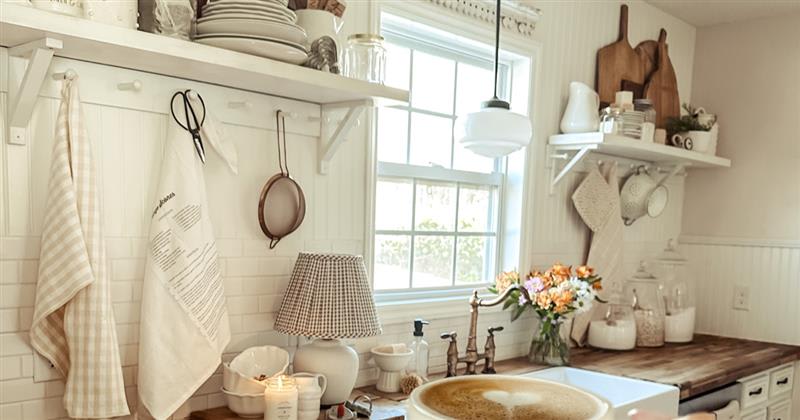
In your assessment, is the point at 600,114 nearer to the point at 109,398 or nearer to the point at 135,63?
the point at 135,63

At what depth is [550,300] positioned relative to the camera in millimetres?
2492

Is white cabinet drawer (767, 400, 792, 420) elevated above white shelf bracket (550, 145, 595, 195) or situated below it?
below

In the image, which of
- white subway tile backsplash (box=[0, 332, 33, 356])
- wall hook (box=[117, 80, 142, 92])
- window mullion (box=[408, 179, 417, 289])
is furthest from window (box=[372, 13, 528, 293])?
white subway tile backsplash (box=[0, 332, 33, 356])

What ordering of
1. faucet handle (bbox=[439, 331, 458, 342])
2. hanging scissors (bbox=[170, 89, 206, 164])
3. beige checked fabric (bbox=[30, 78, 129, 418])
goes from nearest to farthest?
beige checked fabric (bbox=[30, 78, 129, 418]) < hanging scissors (bbox=[170, 89, 206, 164]) < faucet handle (bbox=[439, 331, 458, 342])

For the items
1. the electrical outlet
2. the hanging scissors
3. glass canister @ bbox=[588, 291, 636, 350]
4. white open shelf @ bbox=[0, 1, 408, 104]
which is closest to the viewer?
white open shelf @ bbox=[0, 1, 408, 104]

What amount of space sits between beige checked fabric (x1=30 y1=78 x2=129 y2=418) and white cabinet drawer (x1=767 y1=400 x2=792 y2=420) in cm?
272

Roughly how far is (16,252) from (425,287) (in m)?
1.37

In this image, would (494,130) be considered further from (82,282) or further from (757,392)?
(757,392)

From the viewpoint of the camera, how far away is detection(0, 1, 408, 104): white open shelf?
128 centimetres

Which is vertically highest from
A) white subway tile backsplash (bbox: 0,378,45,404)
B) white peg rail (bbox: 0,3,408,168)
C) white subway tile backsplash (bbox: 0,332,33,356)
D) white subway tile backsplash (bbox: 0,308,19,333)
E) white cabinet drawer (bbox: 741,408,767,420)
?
white peg rail (bbox: 0,3,408,168)

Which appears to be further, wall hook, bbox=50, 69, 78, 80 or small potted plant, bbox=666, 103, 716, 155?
small potted plant, bbox=666, 103, 716, 155

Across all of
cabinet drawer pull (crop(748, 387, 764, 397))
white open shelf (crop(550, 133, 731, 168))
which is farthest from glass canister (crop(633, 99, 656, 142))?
cabinet drawer pull (crop(748, 387, 764, 397))

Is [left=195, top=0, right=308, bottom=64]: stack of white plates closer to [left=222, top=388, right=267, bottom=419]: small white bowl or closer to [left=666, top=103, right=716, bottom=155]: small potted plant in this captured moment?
[left=222, top=388, right=267, bottom=419]: small white bowl

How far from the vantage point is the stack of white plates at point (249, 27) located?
154cm
